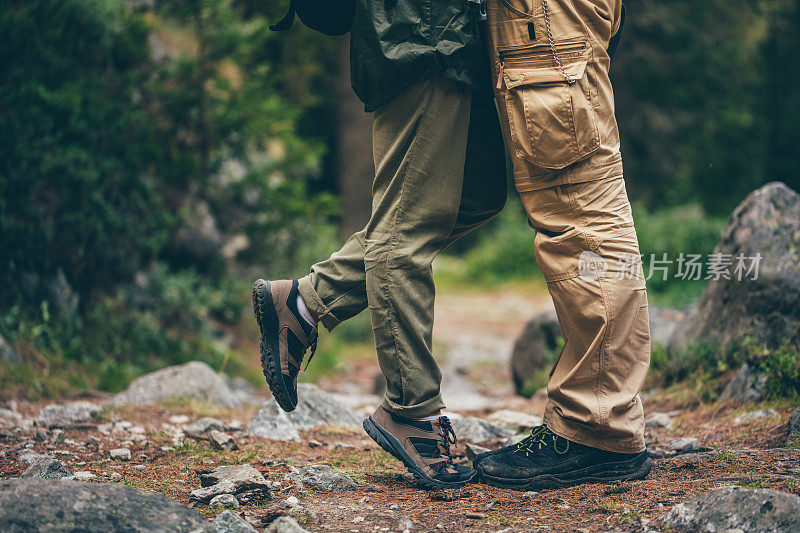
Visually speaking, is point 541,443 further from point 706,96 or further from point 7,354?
point 706,96

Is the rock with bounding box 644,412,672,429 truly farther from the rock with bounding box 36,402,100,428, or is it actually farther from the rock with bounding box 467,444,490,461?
the rock with bounding box 36,402,100,428

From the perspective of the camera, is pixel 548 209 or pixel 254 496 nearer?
pixel 254 496

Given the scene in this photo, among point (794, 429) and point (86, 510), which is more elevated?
point (86, 510)

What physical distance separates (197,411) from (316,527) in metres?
1.67

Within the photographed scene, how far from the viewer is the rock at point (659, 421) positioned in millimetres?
3312

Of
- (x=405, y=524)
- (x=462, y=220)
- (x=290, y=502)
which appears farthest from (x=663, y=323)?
(x=290, y=502)

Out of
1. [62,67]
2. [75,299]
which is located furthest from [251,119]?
[75,299]

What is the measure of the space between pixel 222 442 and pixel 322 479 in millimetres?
616

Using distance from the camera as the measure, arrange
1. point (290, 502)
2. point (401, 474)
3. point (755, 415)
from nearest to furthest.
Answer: point (290, 502)
point (401, 474)
point (755, 415)

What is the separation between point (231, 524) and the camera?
1915mm

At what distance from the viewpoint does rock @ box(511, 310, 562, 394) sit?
487 centimetres

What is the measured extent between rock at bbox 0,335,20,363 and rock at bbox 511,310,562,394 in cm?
300

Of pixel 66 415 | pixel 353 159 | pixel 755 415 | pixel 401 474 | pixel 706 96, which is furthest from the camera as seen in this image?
pixel 706 96

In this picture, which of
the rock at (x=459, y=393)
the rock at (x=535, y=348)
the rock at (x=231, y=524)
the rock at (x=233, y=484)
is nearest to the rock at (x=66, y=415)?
the rock at (x=233, y=484)
